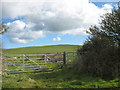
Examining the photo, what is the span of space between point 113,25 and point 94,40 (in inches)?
108

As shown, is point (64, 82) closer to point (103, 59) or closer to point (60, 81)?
point (60, 81)

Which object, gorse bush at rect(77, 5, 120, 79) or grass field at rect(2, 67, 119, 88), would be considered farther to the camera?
gorse bush at rect(77, 5, 120, 79)

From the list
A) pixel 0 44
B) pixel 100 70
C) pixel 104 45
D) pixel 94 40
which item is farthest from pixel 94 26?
pixel 0 44

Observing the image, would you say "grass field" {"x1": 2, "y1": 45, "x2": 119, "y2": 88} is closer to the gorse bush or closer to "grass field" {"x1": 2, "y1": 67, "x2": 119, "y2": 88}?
"grass field" {"x1": 2, "y1": 67, "x2": 119, "y2": 88}

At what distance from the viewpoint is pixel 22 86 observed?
7359 millimetres

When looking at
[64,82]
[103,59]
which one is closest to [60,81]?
[64,82]

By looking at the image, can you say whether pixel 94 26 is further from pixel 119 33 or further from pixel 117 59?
pixel 117 59

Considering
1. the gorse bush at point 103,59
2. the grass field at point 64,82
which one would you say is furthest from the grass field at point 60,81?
the gorse bush at point 103,59

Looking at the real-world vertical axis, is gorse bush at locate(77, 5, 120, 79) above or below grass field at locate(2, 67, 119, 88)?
above

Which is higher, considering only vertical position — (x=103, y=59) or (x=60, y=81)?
(x=103, y=59)

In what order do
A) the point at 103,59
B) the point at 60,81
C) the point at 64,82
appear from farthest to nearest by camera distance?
the point at 103,59, the point at 60,81, the point at 64,82

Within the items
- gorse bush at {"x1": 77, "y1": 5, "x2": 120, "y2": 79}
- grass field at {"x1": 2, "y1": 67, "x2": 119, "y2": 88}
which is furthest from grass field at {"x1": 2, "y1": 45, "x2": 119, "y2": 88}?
gorse bush at {"x1": 77, "y1": 5, "x2": 120, "y2": 79}

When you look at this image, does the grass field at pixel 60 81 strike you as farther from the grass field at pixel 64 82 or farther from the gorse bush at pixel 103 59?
the gorse bush at pixel 103 59

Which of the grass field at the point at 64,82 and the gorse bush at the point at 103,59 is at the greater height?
the gorse bush at the point at 103,59
